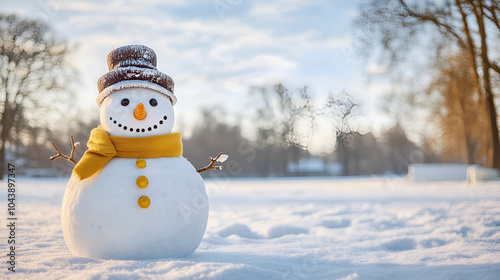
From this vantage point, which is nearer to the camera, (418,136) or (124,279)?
(124,279)

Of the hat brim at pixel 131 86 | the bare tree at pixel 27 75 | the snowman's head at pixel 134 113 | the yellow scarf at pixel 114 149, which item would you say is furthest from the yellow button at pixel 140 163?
the bare tree at pixel 27 75

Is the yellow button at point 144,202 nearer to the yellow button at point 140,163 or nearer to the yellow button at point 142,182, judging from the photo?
the yellow button at point 142,182

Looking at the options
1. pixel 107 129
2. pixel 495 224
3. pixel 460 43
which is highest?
pixel 460 43

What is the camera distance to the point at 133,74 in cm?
363

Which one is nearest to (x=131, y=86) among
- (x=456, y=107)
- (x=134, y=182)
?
(x=134, y=182)

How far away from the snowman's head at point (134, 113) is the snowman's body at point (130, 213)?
0.94 ft

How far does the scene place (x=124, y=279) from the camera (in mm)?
2775

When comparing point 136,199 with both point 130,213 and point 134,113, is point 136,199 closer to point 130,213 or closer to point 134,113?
point 130,213

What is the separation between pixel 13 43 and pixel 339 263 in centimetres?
1417

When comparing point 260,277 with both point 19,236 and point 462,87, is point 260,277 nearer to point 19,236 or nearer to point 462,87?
point 19,236

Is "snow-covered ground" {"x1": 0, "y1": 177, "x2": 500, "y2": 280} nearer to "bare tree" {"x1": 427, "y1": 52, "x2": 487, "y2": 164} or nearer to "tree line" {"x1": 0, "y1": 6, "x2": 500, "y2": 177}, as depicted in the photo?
"tree line" {"x1": 0, "y1": 6, "x2": 500, "y2": 177}

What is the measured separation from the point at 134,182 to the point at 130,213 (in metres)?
0.28

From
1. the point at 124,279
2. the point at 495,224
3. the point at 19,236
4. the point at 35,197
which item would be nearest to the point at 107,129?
the point at 124,279

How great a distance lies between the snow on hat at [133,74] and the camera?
3.61 meters
